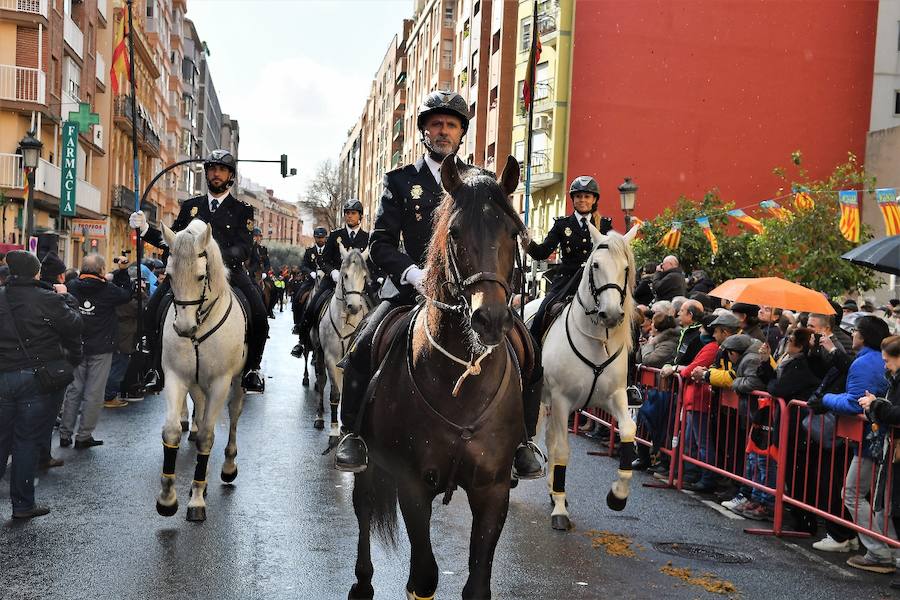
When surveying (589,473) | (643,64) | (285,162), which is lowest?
(589,473)

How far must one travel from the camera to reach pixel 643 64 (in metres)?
43.6

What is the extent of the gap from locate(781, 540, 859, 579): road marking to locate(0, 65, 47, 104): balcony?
35.6 metres

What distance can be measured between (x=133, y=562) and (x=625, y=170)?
38536mm

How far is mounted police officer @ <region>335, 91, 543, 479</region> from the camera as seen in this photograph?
224 inches

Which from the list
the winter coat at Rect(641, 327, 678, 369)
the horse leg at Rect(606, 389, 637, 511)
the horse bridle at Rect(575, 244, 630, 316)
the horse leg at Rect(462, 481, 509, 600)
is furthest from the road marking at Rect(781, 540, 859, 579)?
the winter coat at Rect(641, 327, 678, 369)

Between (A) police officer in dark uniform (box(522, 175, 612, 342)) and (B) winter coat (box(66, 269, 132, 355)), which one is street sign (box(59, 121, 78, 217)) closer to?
(B) winter coat (box(66, 269, 132, 355))

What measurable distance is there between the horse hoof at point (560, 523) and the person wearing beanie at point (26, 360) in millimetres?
4193

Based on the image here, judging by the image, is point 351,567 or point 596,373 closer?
point 351,567

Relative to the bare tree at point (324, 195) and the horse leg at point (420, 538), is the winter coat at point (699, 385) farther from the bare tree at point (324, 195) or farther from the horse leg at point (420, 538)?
the bare tree at point (324, 195)

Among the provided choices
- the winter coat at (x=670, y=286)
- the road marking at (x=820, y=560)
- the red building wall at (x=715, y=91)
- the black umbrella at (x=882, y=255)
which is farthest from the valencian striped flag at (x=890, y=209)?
the red building wall at (x=715, y=91)

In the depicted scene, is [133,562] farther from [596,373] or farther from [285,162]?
[285,162]

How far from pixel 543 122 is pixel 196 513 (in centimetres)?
3972

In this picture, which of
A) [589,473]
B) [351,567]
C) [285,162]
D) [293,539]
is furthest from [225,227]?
[285,162]

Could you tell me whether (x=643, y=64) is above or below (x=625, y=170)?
above
